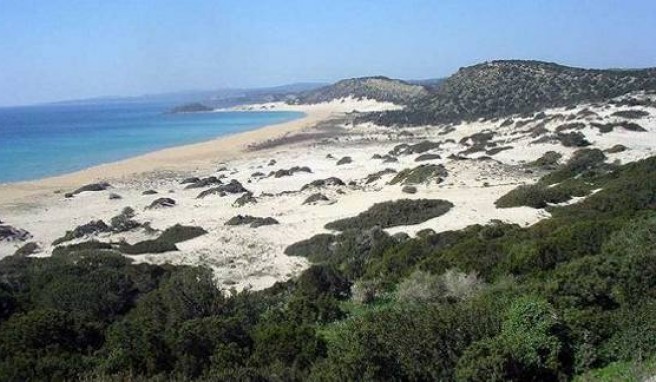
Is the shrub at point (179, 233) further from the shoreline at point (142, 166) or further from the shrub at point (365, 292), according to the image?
the shoreline at point (142, 166)

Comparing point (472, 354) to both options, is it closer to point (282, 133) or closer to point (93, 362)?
point (93, 362)

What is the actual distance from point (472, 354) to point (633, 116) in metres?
40.9

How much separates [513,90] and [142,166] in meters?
43.4

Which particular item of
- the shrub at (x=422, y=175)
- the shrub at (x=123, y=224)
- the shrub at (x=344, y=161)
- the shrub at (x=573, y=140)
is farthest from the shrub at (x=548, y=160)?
the shrub at (x=123, y=224)

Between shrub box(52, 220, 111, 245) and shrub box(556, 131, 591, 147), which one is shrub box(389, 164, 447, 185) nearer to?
shrub box(556, 131, 591, 147)

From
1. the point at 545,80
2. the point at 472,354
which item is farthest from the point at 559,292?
the point at 545,80

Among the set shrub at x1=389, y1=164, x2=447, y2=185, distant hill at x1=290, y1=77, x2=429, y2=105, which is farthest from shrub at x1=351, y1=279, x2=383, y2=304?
distant hill at x1=290, y1=77, x2=429, y2=105

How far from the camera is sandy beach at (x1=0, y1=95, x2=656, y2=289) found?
856 inches

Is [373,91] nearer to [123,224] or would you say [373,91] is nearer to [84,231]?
[123,224]

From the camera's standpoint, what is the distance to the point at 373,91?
14112 centimetres

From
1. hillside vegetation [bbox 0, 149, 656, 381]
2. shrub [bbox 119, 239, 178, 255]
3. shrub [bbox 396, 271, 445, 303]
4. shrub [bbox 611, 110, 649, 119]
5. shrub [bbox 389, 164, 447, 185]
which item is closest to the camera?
hillside vegetation [bbox 0, 149, 656, 381]

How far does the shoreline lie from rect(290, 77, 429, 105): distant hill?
52567 millimetres

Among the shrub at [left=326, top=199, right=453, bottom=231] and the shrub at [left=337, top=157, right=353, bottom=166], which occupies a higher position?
the shrub at [left=326, top=199, right=453, bottom=231]

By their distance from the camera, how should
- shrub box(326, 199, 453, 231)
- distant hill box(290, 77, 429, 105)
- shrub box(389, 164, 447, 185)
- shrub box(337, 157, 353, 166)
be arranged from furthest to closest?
1. distant hill box(290, 77, 429, 105)
2. shrub box(337, 157, 353, 166)
3. shrub box(389, 164, 447, 185)
4. shrub box(326, 199, 453, 231)
